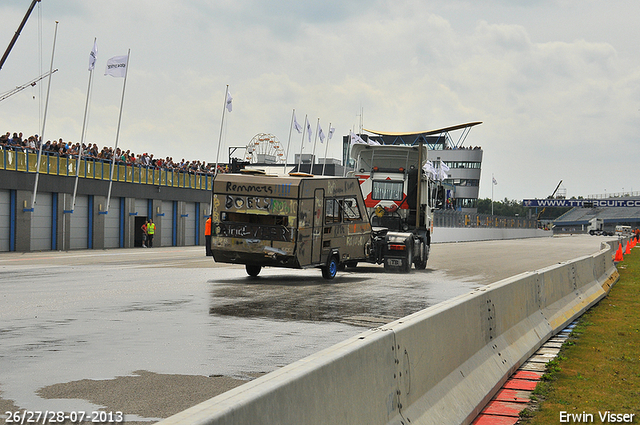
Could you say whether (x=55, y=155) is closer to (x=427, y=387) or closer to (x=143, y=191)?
(x=143, y=191)

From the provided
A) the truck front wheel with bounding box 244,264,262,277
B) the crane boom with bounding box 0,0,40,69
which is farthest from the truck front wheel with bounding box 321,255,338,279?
the crane boom with bounding box 0,0,40,69

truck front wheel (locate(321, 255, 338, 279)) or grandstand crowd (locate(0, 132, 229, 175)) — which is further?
grandstand crowd (locate(0, 132, 229, 175))

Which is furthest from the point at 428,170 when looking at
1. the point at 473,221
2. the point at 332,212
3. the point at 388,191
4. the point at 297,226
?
the point at 473,221

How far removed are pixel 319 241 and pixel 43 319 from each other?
29.0 feet

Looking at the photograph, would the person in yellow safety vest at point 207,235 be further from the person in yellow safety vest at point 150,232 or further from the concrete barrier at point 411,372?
the person in yellow safety vest at point 150,232

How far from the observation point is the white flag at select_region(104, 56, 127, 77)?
44.8m

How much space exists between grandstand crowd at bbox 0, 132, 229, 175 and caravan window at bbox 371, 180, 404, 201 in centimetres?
2150

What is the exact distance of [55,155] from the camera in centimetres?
4066

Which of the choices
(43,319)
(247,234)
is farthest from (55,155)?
(43,319)

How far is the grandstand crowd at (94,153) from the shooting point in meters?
37.9

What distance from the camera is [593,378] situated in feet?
26.9

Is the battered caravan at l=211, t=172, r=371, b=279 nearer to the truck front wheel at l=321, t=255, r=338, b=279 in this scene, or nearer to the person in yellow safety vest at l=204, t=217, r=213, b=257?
the truck front wheel at l=321, t=255, r=338, b=279

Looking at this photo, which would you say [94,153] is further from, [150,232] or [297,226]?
[297,226]

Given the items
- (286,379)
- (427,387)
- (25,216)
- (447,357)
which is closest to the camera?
(286,379)
